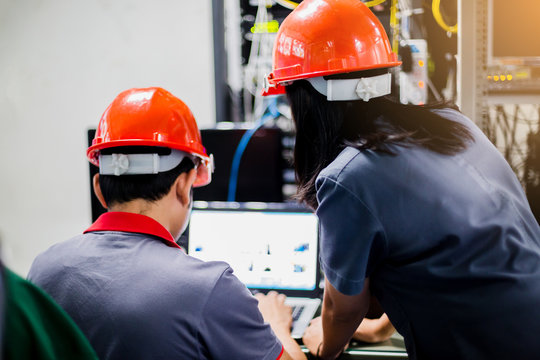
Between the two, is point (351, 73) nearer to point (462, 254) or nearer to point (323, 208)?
point (323, 208)

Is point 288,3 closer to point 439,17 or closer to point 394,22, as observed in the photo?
point 394,22

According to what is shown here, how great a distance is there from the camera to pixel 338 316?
1.15 meters

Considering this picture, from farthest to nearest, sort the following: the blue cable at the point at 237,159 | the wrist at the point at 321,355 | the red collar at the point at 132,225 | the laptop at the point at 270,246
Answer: the blue cable at the point at 237,159 → the laptop at the point at 270,246 → the wrist at the point at 321,355 → the red collar at the point at 132,225

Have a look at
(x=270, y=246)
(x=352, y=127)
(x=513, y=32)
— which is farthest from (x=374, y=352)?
(x=513, y=32)

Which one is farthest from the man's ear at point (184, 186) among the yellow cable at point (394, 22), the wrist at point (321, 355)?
the yellow cable at point (394, 22)

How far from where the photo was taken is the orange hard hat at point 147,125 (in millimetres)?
1190

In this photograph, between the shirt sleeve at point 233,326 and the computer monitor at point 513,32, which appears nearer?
the shirt sleeve at point 233,326

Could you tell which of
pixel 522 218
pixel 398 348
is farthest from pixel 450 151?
pixel 398 348

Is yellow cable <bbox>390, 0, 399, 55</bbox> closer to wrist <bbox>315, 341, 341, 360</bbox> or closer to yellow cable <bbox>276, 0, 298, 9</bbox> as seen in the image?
yellow cable <bbox>276, 0, 298, 9</bbox>

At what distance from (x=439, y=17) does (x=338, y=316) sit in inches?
47.6

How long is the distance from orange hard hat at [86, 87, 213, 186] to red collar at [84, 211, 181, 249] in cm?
12

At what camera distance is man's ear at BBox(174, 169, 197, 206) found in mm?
1173

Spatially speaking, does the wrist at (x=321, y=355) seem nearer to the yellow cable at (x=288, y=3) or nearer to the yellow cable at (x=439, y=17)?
the yellow cable at (x=439, y=17)

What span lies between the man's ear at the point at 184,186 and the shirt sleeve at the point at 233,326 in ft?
0.80
